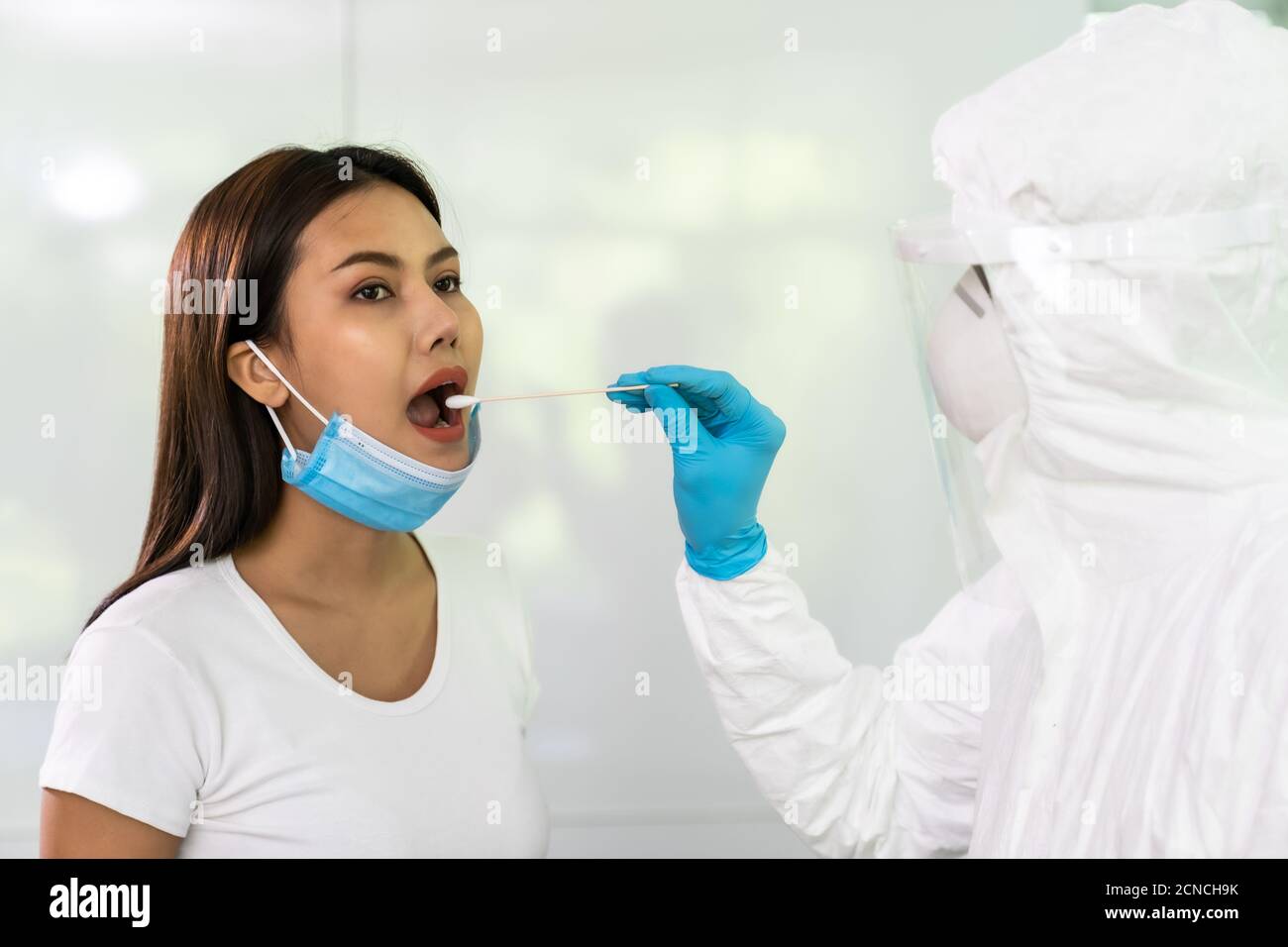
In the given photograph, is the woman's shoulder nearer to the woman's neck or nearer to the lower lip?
the woman's neck

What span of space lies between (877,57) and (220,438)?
1941 mm

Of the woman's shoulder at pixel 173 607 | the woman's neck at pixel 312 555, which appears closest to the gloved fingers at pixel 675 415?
the woman's neck at pixel 312 555

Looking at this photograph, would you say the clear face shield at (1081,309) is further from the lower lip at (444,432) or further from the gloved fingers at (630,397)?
the lower lip at (444,432)

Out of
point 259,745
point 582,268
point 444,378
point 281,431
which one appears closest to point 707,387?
point 444,378

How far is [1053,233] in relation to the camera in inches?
45.7

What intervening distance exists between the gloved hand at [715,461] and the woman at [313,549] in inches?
10.6

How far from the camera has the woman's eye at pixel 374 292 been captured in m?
1.46

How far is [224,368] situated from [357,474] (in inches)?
8.5

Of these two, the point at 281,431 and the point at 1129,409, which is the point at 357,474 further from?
the point at 1129,409

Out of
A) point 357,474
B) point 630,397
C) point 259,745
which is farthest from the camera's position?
point 630,397

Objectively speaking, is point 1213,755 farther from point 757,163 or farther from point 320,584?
point 757,163

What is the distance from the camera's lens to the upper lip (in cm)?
147

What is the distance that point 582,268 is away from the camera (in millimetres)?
2719

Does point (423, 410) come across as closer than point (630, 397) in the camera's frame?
Yes
